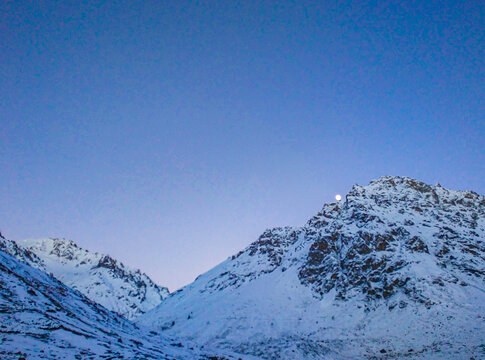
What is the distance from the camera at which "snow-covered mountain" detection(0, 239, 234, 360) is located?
15.6 metres

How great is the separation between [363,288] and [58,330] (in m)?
62.7

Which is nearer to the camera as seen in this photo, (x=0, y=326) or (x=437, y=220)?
(x=0, y=326)

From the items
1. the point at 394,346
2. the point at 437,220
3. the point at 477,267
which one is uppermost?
the point at 437,220

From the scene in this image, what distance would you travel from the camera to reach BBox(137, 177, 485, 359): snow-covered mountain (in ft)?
154

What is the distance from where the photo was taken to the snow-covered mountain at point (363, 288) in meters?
47.0

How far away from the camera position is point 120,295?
641ft

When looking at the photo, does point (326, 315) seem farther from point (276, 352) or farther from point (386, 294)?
point (276, 352)

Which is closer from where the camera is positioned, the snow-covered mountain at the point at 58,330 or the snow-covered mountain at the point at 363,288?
the snow-covered mountain at the point at 58,330

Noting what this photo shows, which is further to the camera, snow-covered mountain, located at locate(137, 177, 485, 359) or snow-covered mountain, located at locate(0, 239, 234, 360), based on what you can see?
snow-covered mountain, located at locate(137, 177, 485, 359)

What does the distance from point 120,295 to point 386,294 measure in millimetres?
184931

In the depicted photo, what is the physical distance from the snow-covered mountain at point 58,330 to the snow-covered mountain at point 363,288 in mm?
28526

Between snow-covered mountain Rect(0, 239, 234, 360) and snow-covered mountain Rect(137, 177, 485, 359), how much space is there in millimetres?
28526

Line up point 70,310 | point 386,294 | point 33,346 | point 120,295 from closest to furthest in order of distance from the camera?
point 33,346
point 70,310
point 386,294
point 120,295

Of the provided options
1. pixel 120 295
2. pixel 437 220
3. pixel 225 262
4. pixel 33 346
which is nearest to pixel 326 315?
pixel 437 220
